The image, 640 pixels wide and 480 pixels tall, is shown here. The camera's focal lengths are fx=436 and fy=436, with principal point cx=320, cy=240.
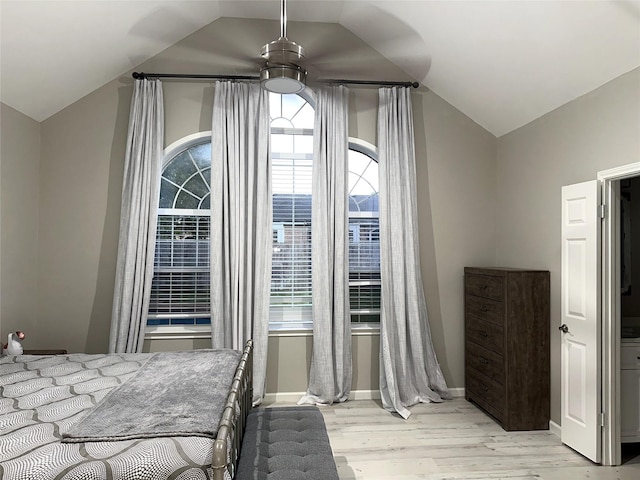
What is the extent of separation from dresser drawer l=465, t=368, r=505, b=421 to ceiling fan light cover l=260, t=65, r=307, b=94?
2888 mm

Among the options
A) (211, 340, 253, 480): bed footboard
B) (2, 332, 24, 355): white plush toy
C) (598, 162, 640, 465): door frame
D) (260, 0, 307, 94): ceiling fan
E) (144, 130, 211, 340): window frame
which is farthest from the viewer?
(144, 130, 211, 340): window frame

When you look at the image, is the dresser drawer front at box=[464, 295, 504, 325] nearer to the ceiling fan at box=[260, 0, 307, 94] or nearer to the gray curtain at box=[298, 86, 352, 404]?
the gray curtain at box=[298, 86, 352, 404]

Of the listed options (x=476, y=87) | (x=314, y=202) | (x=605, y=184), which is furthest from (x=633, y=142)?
(x=314, y=202)

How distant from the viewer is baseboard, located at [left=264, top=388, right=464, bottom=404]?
Answer: 164 inches

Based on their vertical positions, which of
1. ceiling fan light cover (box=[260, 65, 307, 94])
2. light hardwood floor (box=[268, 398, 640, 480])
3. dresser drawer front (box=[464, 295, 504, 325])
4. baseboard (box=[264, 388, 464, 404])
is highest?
ceiling fan light cover (box=[260, 65, 307, 94])

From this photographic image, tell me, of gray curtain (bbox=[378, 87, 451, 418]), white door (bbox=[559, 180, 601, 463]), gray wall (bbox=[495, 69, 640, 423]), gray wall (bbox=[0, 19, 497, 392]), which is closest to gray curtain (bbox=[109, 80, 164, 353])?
gray wall (bbox=[0, 19, 497, 392])

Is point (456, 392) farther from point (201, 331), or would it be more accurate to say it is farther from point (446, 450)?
point (201, 331)

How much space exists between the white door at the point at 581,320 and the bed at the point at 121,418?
2.33 m

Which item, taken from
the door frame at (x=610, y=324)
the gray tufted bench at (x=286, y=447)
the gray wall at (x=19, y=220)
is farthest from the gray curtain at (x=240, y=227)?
the door frame at (x=610, y=324)

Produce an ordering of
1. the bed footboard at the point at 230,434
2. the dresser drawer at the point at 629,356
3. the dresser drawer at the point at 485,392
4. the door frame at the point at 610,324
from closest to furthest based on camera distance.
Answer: the bed footboard at the point at 230,434
the door frame at the point at 610,324
the dresser drawer at the point at 629,356
the dresser drawer at the point at 485,392

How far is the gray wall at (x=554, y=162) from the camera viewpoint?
2834 mm

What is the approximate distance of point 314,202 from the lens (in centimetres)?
416

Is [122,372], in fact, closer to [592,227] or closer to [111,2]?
[111,2]

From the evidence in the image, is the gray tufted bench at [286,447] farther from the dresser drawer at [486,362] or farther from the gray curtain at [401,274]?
the dresser drawer at [486,362]
